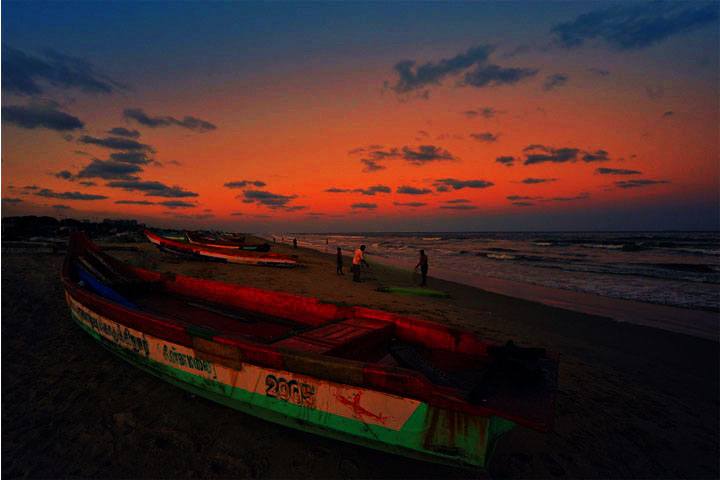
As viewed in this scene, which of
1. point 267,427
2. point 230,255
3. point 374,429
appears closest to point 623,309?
point 374,429

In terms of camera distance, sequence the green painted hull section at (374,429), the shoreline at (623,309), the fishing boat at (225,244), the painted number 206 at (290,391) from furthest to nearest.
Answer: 1. the fishing boat at (225,244)
2. the shoreline at (623,309)
3. the painted number 206 at (290,391)
4. the green painted hull section at (374,429)

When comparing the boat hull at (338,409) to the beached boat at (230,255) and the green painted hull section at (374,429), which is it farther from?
the beached boat at (230,255)

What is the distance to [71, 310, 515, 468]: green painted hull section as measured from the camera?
299cm

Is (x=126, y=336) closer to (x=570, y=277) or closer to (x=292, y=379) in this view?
(x=292, y=379)

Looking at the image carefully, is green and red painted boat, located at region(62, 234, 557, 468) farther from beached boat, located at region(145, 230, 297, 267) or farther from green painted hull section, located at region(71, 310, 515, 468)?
beached boat, located at region(145, 230, 297, 267)

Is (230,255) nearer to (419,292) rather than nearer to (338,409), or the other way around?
(419,292)

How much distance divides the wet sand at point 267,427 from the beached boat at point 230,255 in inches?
519

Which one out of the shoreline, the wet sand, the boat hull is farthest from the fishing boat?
the boat hull

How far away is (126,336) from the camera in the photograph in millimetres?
5398

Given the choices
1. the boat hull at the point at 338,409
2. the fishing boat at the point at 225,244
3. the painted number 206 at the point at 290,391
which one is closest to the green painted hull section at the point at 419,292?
the boat hull at the point at 338,409

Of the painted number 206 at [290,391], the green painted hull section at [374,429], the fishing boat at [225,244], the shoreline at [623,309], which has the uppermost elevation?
the fishing boat at [225,244]

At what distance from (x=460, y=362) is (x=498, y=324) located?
240 inches

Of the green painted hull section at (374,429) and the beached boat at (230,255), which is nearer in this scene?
the green painted hull section at (374,429)

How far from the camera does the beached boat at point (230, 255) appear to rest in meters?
21.2
